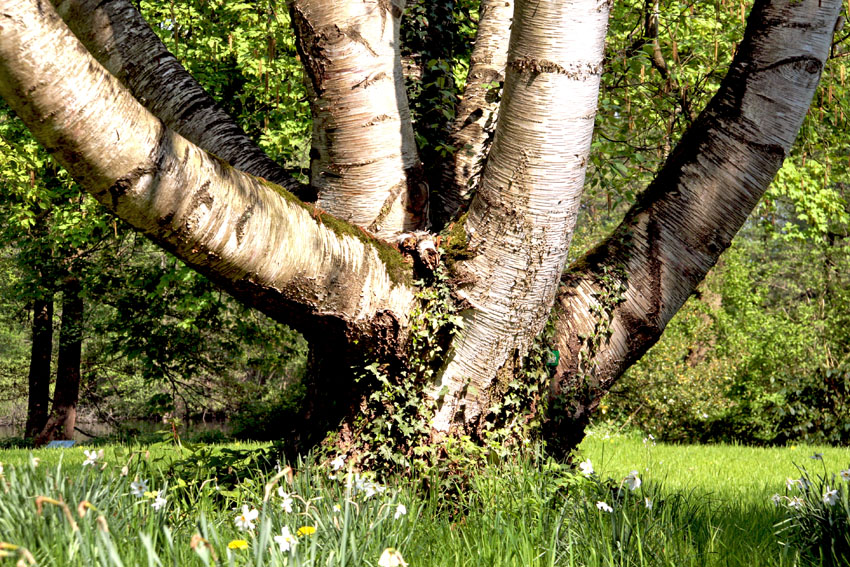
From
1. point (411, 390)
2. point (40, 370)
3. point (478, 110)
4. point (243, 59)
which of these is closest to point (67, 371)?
point (40, 370)

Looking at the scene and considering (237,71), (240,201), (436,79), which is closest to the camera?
(240,201)

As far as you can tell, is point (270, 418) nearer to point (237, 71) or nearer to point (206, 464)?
point (237, 71)

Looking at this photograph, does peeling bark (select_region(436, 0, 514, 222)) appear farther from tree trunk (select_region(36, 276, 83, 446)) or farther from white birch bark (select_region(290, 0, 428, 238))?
tree trunk (select_region(36, 276, 83, 446))

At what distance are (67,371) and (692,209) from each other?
15340 mm

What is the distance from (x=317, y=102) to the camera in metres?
3.40

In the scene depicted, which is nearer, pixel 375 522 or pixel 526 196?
pixel 375 522

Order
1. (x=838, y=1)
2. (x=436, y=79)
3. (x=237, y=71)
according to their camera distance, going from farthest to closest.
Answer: (x=237, y=71), (x=436, y=79), (x=838, y=1)

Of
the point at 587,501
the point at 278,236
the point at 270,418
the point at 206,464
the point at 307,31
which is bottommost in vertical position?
the point at 270,418

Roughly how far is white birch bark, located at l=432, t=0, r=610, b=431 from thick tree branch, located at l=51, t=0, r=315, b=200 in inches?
38.8

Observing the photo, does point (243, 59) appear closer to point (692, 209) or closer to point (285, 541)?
point (692, 209)

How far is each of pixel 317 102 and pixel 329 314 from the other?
41.5 inches

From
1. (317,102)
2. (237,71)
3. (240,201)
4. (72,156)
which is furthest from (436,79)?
(237,71)

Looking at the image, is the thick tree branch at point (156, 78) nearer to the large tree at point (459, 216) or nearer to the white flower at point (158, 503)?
the large tree at point (459, 216)

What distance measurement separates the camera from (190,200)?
255 cm
